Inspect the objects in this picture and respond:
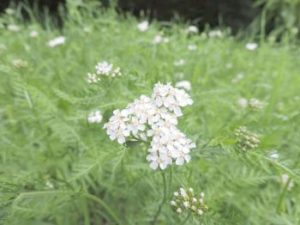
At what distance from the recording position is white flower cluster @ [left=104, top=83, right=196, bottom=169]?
1.26m

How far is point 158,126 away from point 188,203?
0.21m

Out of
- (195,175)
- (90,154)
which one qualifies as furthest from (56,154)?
(195,175)

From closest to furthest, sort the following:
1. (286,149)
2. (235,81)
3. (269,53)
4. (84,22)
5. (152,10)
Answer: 1. (286,149)
2. (235,81)
3. (84,22)
4. (269,53)
5. (152,10)

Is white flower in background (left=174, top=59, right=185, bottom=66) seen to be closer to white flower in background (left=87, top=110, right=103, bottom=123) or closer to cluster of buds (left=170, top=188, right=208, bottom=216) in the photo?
white flower in background (left=87, top=110, right=103, bottom=123)

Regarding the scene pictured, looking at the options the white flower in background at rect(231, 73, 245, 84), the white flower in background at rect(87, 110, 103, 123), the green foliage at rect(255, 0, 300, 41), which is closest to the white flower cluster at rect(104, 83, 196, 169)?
the white flower in background at rect(87, 110, 103, 123)

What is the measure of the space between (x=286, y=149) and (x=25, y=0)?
11.1 ft

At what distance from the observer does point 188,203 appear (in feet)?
4.46

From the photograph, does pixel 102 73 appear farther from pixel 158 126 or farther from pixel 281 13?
pixel 281 13

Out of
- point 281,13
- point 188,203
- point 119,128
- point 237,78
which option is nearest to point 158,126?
point 119,128

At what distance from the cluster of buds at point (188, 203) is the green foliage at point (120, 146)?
0.04 metres

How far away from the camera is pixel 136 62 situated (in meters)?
2.78

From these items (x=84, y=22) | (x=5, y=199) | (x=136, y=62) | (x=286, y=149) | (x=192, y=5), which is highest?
(x=192, y=5)

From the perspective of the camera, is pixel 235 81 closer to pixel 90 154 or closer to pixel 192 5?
pixel 90 154

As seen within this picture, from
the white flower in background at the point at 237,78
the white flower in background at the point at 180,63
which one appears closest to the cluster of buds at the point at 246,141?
the white flower in background at the point at 180,63
